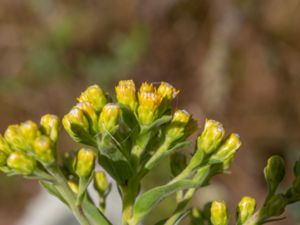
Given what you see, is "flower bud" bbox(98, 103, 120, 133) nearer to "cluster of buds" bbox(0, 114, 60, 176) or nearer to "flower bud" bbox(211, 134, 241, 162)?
"cluster of buds" bbox(0, 114, 60, 176)

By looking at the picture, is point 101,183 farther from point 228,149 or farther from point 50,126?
point 228,149

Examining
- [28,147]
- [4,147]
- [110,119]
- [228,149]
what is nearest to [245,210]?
[228,149]

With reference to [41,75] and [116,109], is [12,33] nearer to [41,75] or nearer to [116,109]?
[41,75]

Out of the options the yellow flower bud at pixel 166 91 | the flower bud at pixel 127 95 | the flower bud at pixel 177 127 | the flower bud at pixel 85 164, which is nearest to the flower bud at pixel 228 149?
the flower bud at pixel 177 127

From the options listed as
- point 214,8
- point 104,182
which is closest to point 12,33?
point 214,8

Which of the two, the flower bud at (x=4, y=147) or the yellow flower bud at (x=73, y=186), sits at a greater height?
the flower bud at (x=4, y=147)

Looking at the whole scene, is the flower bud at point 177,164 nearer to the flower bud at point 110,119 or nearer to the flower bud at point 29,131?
the flower bud at point 110,119

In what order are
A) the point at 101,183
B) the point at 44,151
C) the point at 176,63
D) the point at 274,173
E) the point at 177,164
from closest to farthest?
the point at 44,151 → the point at 274,173 → the point at 177,164 → the point at 101,183 → the point at 176,63
